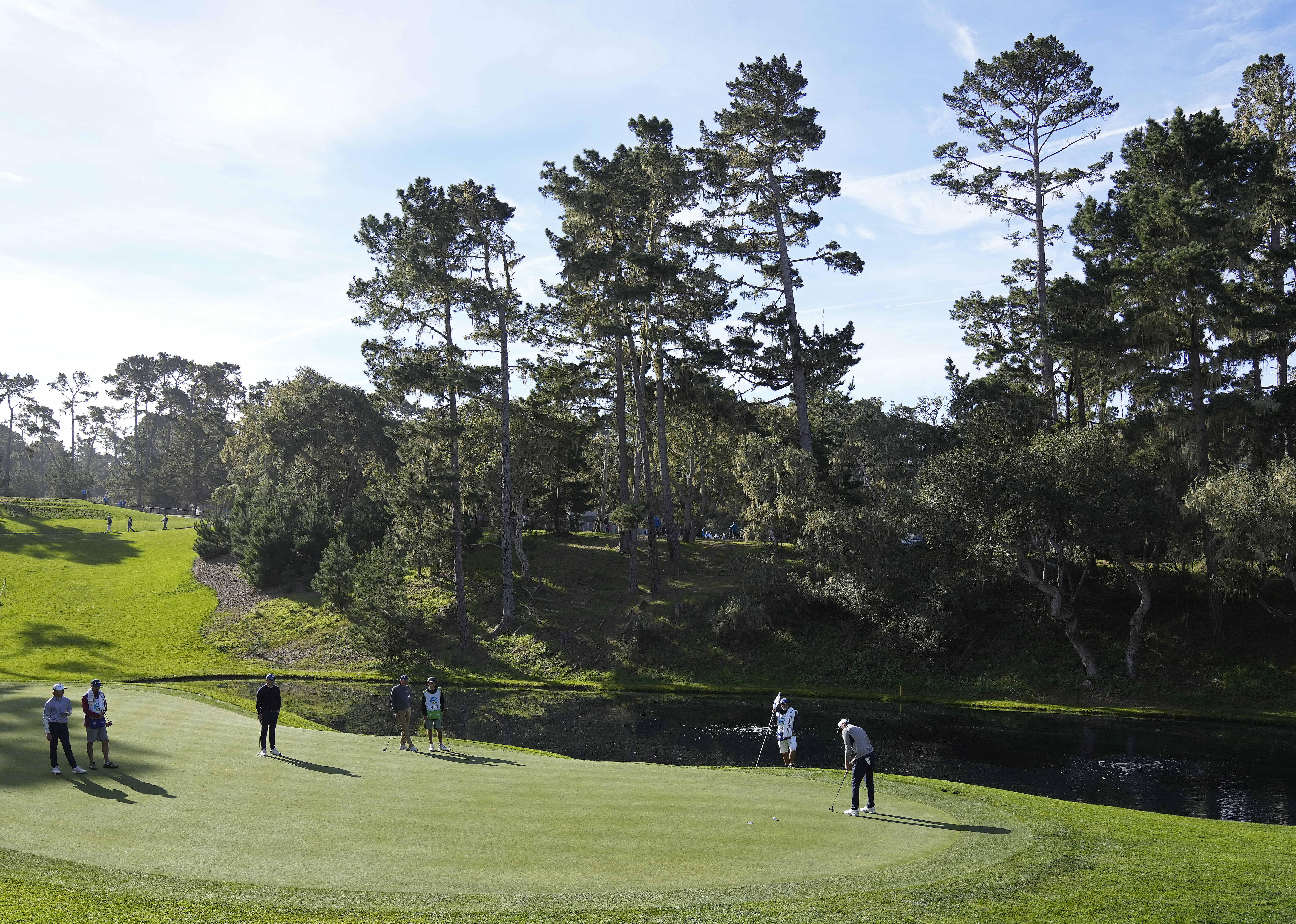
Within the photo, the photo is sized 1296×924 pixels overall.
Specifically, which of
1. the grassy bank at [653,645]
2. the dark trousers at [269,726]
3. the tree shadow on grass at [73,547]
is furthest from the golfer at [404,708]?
the tree shadow on grass at [73,547]

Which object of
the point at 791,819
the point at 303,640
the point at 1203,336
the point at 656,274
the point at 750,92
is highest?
the point at 750,92

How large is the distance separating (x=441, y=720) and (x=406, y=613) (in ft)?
81.2

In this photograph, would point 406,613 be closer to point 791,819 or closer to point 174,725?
point 174,725

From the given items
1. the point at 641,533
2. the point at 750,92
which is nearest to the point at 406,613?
the point at 641,533

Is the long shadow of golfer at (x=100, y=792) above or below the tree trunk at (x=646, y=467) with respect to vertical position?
below

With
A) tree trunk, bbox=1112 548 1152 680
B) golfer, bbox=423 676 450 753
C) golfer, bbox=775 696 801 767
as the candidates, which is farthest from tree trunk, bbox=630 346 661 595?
golfer, bbox=775 696 801 767

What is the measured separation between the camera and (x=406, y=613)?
51.2m

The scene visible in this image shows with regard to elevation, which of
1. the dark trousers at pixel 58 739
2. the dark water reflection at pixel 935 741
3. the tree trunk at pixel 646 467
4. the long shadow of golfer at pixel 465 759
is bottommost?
the dark water reflection at pixel 935 741

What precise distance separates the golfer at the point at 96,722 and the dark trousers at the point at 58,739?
39 centimetres

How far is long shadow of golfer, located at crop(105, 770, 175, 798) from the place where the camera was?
53.7 ft

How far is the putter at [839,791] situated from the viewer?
1717cm

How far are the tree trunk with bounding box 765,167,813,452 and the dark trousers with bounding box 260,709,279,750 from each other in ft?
121

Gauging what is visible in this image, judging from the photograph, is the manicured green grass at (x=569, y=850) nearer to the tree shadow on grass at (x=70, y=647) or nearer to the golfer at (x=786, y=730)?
the golfer at (x=786, y=730)

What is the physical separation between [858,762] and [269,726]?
14.8 meters
